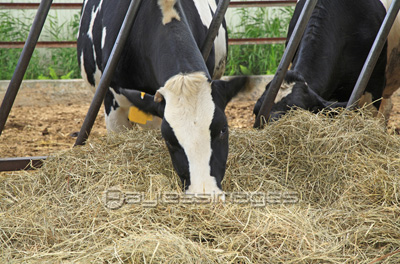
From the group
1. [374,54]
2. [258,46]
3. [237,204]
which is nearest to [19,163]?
[237,204]

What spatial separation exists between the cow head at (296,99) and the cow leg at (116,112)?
111cm

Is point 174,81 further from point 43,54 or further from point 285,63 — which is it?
point 43,54

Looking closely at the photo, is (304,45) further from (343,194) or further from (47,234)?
(47,234)

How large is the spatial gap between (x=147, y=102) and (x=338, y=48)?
6.49ft

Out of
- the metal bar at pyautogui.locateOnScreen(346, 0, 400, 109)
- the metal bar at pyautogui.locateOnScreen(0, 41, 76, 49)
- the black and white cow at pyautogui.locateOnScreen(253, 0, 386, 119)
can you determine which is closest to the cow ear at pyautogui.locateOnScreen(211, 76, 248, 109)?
the black and white cow at pyautogui.locateOnScreen(253, 0, 386, 119)

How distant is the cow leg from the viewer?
12.3ft

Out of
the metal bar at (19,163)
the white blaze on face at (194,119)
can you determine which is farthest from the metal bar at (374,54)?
the metal bar at (19,163)

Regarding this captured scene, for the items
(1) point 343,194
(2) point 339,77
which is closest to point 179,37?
(1) point 343,194

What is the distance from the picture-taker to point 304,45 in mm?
3955

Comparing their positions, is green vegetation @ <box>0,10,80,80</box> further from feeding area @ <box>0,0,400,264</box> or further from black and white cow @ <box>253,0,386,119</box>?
black and white cow @ <box>253,0,386,119</box>

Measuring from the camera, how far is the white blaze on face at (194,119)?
2516 millimetres

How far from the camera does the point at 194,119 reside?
8.40 feet

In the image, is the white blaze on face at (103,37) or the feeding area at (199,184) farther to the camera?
the white blaze on face at (103,37)

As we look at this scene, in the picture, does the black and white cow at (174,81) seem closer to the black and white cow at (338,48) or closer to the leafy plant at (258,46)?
the black and white cow at (338,48)
